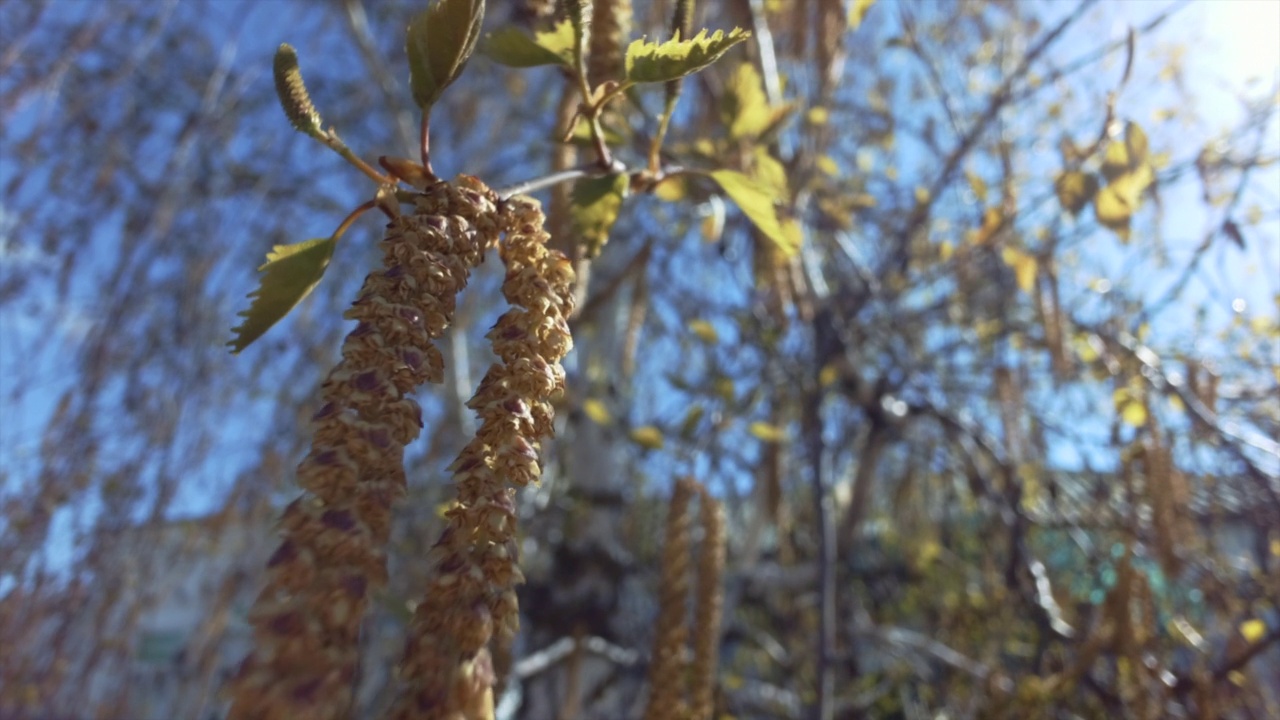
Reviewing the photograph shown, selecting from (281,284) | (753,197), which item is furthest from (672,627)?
(281,284)

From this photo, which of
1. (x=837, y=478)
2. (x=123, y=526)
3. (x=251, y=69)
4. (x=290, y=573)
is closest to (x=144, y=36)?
(x=251, y=69)

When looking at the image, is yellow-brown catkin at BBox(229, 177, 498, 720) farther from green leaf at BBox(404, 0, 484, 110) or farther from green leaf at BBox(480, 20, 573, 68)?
green leaf at BBox(480, 20, 573, 68)

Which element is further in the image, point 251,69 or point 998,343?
point 251,69

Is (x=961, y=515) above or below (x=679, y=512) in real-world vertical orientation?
above

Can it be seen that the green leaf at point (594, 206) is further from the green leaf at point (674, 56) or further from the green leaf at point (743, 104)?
the green leaf at point (743, 104)

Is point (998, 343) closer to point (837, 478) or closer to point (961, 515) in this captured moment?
point (837, 478)

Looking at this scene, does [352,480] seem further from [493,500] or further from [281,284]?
[281,284]

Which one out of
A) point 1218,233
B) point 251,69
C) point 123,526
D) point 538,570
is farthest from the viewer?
point 251,69
